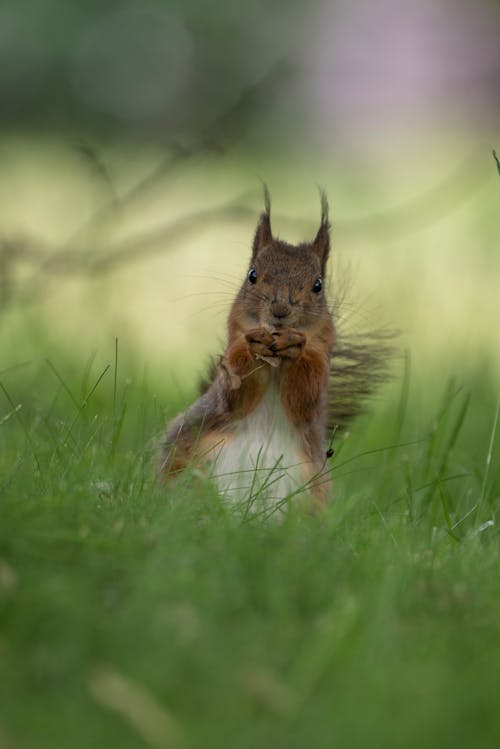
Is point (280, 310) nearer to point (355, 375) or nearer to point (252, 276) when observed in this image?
point (252, 276)

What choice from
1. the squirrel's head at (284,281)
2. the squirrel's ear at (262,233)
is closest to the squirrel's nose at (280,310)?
the squirrel's head at (284,281)

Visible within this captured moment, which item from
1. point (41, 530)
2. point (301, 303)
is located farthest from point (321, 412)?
point (41, 530)

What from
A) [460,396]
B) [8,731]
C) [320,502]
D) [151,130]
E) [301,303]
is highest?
[151,130]

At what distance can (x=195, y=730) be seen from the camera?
166 cm

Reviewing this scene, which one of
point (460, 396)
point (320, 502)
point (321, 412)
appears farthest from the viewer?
point (460, 396)

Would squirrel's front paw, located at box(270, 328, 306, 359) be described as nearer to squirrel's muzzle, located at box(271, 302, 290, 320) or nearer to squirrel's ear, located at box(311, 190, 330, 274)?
squirrel's muzzle, located at box(271, 302, 290, 320)

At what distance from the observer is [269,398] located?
10.3ft

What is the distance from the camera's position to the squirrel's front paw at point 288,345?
310 centimetres

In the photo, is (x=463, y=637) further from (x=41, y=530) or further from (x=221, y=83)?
(x=221, y=83)

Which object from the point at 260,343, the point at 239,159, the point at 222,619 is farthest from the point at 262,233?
the point at 239,159

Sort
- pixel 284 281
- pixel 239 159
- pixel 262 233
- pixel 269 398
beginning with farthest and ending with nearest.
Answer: pixel 239 159, pixel 262 233, pixel 284 281, pixel 269 398

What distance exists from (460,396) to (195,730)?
11.2 ft

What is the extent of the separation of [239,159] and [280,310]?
14.5 feet

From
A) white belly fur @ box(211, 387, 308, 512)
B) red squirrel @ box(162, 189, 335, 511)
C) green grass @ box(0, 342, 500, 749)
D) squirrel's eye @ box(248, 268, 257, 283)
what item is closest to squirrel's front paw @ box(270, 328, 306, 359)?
red squirrel @ box(162, 189, 335, 511)
